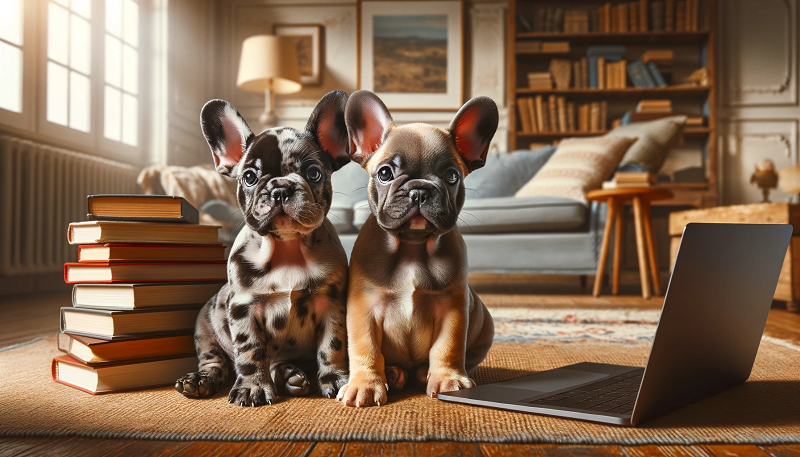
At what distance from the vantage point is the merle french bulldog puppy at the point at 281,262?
1.09 m

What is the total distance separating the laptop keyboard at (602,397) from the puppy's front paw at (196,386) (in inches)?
24.4

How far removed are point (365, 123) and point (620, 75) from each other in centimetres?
526

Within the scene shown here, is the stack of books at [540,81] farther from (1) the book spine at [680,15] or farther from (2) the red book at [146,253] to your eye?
(2) the red book at [146,253]

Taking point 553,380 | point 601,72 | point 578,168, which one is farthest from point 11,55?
point 601,72

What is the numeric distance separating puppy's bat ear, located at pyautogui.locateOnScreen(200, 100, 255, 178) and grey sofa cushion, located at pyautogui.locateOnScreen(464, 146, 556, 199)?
3.20 metres

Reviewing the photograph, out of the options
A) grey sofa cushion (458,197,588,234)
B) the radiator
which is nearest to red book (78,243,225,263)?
grey sofa cushion (458,197,588,234)

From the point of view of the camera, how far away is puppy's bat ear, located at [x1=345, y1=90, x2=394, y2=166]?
1153mm

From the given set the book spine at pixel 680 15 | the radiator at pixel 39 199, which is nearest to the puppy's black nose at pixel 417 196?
the radiator at pixel 39 199

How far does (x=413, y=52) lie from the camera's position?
6398 mm

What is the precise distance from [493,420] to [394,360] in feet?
0.97

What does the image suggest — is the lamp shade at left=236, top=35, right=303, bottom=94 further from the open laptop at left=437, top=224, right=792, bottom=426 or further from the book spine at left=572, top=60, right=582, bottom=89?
the open laptop at left=437, top=224, right=792, bottom=426

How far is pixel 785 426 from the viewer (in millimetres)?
944

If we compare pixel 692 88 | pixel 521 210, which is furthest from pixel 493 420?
pixel 692 88

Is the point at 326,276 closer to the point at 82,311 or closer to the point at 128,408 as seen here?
the point at 128,408
